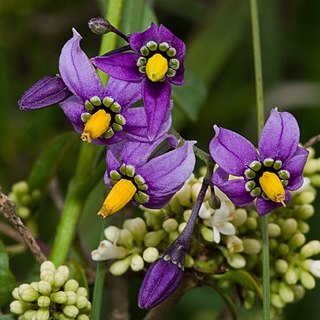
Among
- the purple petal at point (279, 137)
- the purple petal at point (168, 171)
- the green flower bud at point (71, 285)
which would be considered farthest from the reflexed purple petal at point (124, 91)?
the green flower bud at point (71, 285)

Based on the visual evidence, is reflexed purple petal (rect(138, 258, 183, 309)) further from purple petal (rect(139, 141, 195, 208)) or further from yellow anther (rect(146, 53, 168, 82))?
yellow anther (rect(146, 53, 168, 82))

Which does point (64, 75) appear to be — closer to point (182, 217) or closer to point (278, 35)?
point (182, 217)

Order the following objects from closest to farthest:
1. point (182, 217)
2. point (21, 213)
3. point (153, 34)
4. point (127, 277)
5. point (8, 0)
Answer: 1. point (153, 34)
2. point (182, 217)
3. point (127, 277)
4. point (21, 213)
5. point (8, 0)

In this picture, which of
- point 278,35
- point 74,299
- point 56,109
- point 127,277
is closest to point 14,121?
point 56,109

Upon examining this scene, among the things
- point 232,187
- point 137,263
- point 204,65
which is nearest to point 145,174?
point 232,187

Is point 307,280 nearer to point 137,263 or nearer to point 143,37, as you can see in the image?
point 137,263

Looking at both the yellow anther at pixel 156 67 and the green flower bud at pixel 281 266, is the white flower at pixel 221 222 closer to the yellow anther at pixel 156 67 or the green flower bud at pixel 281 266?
the green flower bud at pixel 281 266

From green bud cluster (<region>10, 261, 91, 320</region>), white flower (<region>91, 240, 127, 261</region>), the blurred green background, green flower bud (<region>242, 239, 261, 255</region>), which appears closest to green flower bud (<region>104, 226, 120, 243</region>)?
white flower (<region>91, 240, 127, 261</region>)
